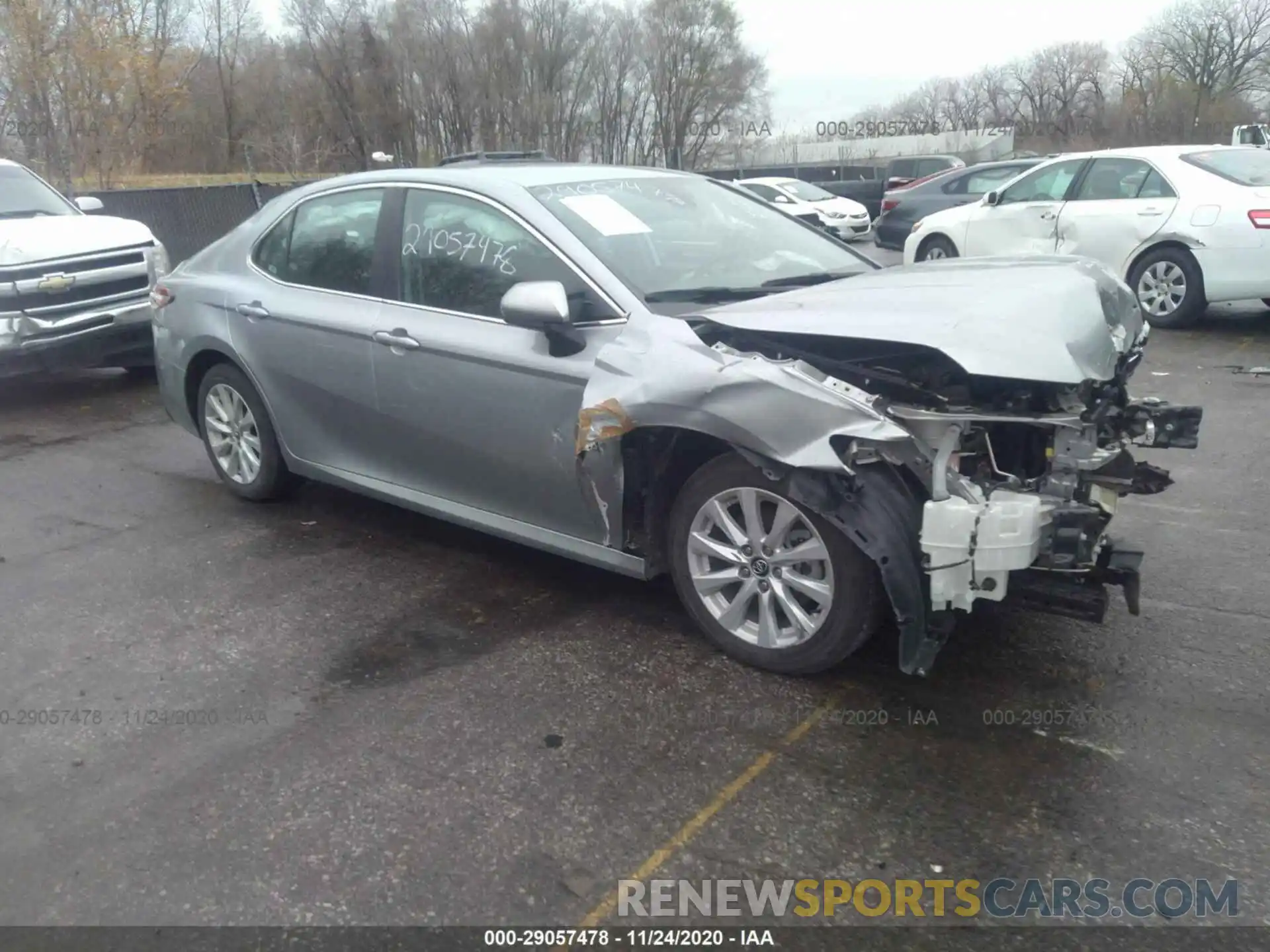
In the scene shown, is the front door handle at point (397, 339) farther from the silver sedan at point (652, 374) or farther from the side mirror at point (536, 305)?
the side mirror at point (536, 305)

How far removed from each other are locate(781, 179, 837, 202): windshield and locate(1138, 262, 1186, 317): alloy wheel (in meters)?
13.1

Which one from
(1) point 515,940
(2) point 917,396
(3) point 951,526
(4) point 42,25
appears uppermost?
(4) point 42,25

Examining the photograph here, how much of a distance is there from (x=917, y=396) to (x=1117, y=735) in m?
1.19

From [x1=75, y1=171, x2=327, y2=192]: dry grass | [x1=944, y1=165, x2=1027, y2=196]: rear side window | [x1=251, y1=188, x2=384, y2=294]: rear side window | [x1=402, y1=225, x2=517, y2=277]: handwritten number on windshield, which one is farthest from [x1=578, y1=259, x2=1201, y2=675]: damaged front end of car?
[x1=75, y1=171, x2=327, y2=192]: dry grass

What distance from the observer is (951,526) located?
10.5ft

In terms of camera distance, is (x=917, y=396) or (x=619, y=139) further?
(x=619, y=139)

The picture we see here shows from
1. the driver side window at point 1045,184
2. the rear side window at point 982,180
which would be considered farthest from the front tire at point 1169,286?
the rear side window at point 982,180

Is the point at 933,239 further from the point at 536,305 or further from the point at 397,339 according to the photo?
the point at 536,305

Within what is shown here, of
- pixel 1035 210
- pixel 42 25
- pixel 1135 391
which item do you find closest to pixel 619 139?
pixel 42 25

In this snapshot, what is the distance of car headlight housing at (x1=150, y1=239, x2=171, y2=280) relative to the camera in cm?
933

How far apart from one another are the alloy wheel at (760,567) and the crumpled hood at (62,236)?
7025 millimetres

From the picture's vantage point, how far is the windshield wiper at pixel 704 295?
13.3 ft

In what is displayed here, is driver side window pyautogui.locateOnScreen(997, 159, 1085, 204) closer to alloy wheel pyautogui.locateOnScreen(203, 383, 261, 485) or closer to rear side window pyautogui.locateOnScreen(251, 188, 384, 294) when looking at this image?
rear side window pyautogui.locateOnScreen(251, 188, 384, 294)

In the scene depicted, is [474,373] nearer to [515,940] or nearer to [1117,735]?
[515,940]
